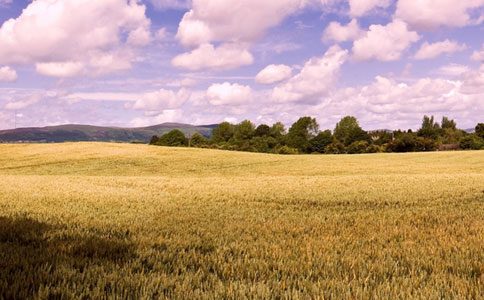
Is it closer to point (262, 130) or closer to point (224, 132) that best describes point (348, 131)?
point (262, 130)

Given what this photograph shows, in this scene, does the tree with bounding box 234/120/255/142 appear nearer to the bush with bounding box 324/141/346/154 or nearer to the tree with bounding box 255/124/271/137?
the tree with bounding box 255/124/271/137

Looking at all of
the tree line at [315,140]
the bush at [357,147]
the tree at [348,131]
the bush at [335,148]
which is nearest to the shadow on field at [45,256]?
the tree line at [315,140]

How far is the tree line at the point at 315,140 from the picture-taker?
108250 mm

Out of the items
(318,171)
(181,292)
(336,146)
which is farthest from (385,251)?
(336,146)

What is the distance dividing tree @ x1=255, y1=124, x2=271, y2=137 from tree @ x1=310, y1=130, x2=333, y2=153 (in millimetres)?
31316

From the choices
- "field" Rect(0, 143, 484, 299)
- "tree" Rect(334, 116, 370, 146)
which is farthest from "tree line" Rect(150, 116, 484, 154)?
"field" Rect(0, 143, 484, 299)

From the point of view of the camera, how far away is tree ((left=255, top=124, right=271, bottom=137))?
518 feet

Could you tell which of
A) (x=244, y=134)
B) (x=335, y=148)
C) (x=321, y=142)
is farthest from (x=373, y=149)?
(x=244, y=134)

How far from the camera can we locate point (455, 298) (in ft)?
13.5

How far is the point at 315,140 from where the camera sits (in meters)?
130

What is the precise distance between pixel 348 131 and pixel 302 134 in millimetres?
18116

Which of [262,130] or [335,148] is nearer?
[335,148]

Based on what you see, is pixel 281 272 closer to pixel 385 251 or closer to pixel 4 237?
pixel 385 251

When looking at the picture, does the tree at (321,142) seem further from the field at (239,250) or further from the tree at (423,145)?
the field at (239,250)
